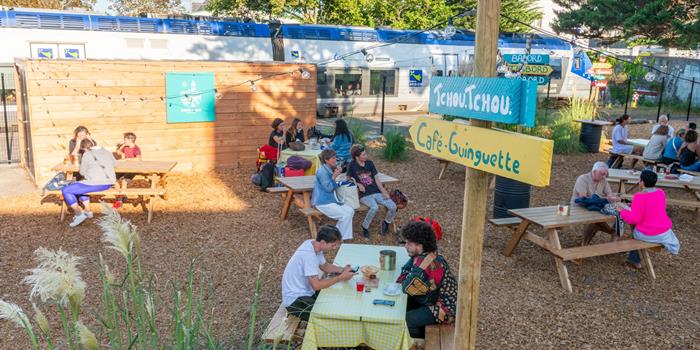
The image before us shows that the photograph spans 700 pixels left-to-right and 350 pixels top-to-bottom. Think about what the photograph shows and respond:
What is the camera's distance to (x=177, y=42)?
16547 millimetres

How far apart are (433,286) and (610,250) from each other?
2.93 metres

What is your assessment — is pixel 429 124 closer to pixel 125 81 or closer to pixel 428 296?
pixel 428 296

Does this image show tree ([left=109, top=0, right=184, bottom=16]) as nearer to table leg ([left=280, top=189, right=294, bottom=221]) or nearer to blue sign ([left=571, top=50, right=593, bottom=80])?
blue sign ([left=571, top=50, right=593, bottom=80])

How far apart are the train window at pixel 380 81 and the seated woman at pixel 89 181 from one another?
1383 centimetres

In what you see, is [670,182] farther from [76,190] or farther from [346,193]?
[76,190]

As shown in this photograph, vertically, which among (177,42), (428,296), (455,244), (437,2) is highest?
(437,2)

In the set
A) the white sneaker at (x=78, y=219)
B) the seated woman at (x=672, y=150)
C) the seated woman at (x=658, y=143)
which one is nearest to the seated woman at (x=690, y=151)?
the seated woman at (x=672, y=150)

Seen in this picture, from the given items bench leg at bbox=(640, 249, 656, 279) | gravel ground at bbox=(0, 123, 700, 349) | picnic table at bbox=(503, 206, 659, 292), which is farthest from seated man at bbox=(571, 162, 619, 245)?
bench leg at bbox=(640, 249, 656, 279)

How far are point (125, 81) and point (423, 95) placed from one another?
1406 cm

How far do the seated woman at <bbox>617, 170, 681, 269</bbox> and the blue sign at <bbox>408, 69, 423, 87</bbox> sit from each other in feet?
51.2

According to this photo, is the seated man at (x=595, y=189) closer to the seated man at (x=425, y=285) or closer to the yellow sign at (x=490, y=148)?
the seated man at (x=425, y=285)

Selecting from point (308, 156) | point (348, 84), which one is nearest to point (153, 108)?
point (308, 156)

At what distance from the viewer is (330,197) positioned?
23.4ft

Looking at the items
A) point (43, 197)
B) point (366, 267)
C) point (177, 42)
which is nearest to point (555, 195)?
point (366, 267)
